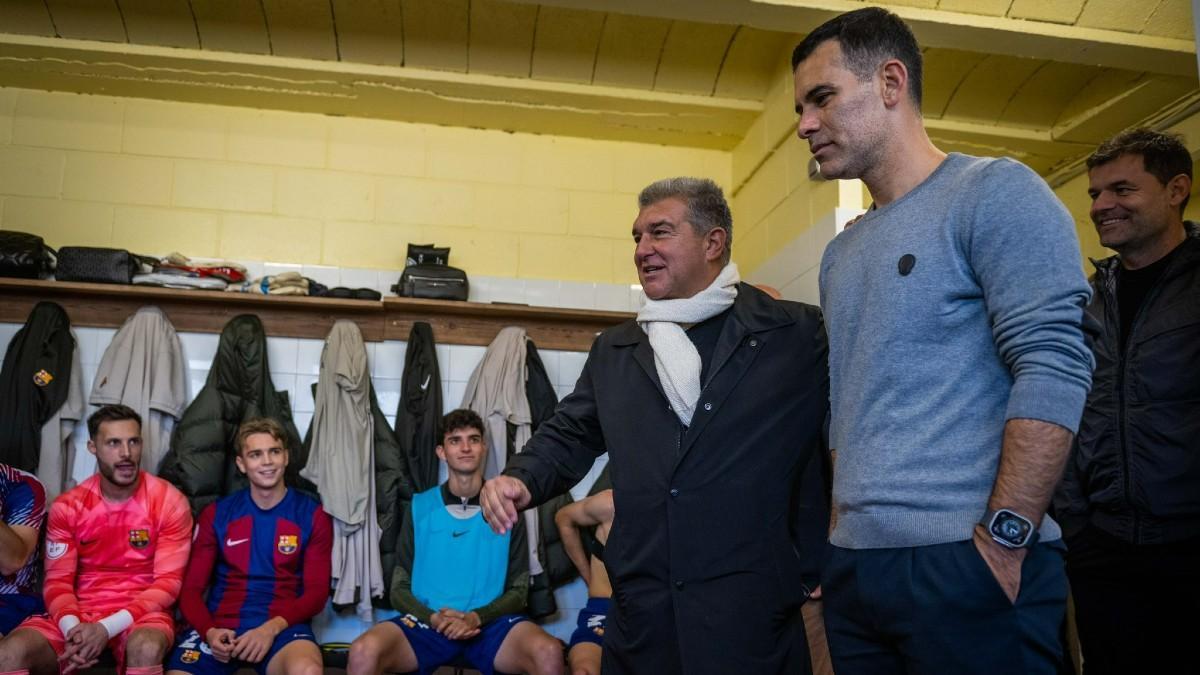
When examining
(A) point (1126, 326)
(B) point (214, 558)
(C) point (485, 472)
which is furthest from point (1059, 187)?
(B) point (214, 558)

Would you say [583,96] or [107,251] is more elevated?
[583,96]

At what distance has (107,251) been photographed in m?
4.54

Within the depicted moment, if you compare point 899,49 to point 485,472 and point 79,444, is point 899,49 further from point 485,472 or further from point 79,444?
point 79,444

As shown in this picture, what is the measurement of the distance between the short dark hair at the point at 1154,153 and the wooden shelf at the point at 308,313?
2650 mm

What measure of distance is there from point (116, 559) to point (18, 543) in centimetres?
36

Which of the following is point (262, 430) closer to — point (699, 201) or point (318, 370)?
point (318, 370)

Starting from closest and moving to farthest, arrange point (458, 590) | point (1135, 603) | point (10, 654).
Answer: point (1135, 603), point (10, 654), point (458, 590)

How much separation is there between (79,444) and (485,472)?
6.08ft

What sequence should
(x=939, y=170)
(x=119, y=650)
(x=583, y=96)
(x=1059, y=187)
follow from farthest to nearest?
(x=1059, y=187)
(x=583, y=96)
(x=119, y=650)
(x=939, y=170)

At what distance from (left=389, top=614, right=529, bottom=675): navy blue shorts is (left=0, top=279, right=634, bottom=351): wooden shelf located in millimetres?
1525

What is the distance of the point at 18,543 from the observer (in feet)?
11.8

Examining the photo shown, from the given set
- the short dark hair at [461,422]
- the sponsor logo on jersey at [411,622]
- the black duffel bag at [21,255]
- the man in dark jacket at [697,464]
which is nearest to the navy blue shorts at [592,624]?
the sponsor logo on jersey at [411,622]

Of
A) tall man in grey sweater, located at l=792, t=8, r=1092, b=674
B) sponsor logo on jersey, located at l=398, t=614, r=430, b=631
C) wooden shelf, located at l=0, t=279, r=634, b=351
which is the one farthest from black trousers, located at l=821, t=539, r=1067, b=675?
wooden shelf, located at l=0, t=279, r=634, b=351

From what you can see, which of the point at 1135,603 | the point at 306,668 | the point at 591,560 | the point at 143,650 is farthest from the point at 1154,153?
the point at 143,650
